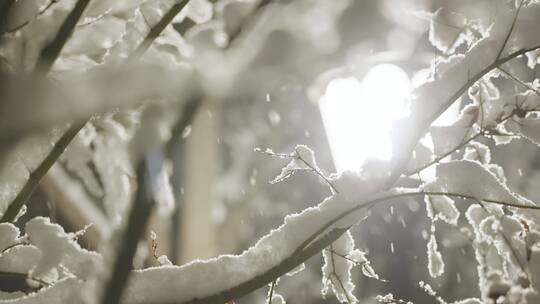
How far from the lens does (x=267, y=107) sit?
6391mm

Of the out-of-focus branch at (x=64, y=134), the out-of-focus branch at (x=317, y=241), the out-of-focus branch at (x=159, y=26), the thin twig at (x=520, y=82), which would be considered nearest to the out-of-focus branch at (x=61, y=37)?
the out-of-focus branch at (x=64, y=134)

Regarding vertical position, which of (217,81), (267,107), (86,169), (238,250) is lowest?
(238,250)

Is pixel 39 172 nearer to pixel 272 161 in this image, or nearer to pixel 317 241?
pixel 317 241

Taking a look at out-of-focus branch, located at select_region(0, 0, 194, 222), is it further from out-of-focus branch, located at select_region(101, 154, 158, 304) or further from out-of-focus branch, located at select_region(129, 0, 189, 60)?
out-of-focus branch, located at select_region(101, 154, 158, 304)

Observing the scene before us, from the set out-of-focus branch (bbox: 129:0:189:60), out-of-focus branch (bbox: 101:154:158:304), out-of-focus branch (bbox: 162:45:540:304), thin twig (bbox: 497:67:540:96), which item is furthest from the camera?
out-of-focus branch (bbox: 129:0:189:60)

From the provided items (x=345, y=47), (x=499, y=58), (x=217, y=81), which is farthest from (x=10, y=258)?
(x=499, y=58)

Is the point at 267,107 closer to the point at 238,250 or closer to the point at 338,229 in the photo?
the point at 238,250

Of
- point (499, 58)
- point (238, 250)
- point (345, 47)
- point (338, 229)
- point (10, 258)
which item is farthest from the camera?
point (238, 250)

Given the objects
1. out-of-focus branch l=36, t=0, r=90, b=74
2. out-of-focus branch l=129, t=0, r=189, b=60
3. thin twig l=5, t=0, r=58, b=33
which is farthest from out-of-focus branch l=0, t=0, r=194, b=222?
out-of-focus branch l=129, t=0, r=189, b=60

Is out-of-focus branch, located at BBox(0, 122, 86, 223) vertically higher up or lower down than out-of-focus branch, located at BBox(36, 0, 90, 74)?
lower down

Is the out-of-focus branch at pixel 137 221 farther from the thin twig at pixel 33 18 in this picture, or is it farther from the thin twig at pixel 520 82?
the thin twig at pixel 520 82

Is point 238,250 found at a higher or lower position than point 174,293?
lower

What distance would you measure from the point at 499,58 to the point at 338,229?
0.86 meters

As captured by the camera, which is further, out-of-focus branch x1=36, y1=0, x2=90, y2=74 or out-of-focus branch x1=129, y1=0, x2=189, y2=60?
out-of-focus branch x1=129, y1=0, x2=189, y2=60
